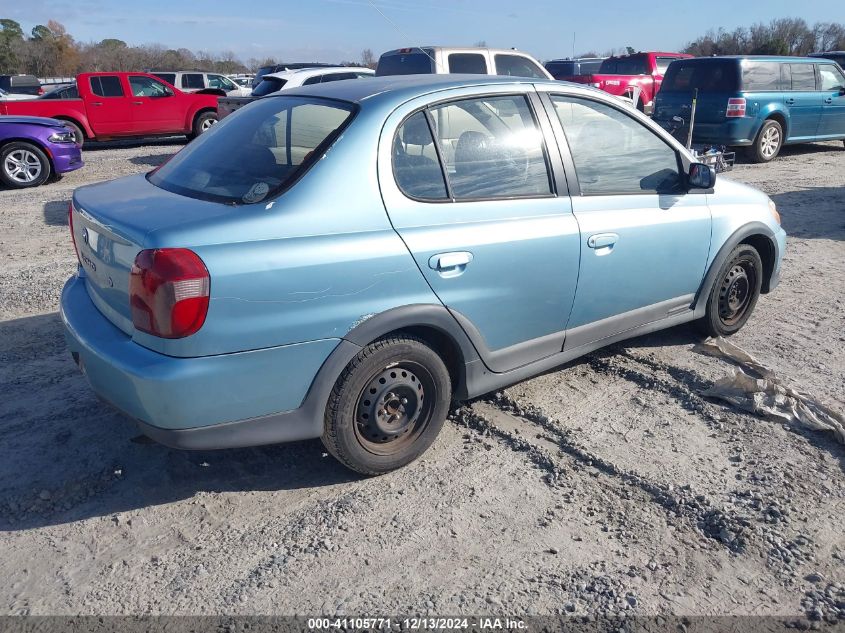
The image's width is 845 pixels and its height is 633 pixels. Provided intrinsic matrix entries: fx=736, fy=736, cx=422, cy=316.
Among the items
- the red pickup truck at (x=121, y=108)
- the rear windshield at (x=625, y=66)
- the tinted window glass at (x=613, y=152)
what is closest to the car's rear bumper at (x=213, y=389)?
the tinted window glass at (x=613, y=152)

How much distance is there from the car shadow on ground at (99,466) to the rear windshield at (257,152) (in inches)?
50.9

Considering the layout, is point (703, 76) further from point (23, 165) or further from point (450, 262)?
point (450, 262)

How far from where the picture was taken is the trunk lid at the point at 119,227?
291cm

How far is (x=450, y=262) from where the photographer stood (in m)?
3.32

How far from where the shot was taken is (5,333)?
5094mm

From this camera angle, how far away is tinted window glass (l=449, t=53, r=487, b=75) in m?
11.2

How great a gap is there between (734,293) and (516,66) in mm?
7722

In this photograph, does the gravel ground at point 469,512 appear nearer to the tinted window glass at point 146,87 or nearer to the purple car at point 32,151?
the purple car at point 32,151

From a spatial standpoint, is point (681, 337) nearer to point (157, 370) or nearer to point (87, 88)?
point (157, 370)

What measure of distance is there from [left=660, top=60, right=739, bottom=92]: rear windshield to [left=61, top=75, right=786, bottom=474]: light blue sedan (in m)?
9.50

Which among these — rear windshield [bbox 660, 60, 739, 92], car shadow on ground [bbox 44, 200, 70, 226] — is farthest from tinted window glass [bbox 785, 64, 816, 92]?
car shadow on ground [bbox 44, 200, 70, 226]

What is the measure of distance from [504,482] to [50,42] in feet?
198

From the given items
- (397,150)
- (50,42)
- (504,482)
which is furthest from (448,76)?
(50,42)

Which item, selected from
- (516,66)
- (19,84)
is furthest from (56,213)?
(19,84)
